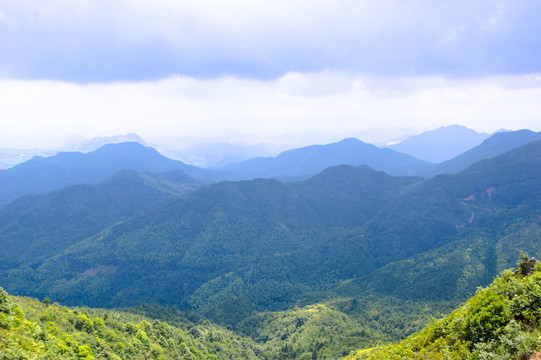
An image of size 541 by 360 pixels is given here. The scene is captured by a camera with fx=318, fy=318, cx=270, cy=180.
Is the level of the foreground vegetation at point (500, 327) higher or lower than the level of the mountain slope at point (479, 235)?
higher

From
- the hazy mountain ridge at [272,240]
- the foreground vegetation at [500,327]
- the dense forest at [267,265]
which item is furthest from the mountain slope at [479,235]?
the foreground vegetation at [500,327]

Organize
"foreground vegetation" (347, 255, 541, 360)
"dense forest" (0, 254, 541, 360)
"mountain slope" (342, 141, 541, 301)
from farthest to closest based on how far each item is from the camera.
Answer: "mountain slope" (342, 141, 541, 301) < "dense forest" (0, 254, 541, 360) < "foreground vegetation" (347, 255, 541, 360)

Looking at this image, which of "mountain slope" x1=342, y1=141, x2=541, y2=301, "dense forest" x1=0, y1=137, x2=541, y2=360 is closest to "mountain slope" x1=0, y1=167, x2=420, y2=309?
"dense forest" x1=0, y1=137, x2=541, y2=360

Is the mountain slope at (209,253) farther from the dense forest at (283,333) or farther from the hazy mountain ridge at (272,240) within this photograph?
the dense forest at (283,333)

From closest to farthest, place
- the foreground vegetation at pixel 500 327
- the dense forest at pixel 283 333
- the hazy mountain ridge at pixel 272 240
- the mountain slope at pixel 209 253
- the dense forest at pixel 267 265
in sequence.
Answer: the foreground vegetation at pixel 500 327 → the dense forest at pixel 283 333 → the dense forest at pixel 267 265 → the hazy mountain ridge at pixel 272 240 → the mountain slope at pixel 209 253

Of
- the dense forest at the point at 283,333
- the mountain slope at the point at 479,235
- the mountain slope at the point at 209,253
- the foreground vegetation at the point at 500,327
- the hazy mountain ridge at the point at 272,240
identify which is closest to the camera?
the foreground vegetation at the point at 500,327

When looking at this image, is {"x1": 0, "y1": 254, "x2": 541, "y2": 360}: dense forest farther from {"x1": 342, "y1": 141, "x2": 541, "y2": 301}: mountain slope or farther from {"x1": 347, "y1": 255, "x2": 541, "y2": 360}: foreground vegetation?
{"x1": 342, "y1": 141, "x2": 541, "y2": 301}: mountain slope

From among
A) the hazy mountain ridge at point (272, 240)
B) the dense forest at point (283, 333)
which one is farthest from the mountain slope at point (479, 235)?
the dense forest at point (283, 333)

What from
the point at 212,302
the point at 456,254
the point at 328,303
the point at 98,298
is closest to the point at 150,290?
the point at 98,298

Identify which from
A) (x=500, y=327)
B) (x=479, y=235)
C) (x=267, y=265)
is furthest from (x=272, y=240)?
(x=500, y=327)

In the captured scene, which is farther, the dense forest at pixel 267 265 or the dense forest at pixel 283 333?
the dense forest at pixel 267 265

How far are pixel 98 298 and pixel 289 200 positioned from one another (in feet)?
362

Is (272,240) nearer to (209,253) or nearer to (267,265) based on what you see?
(267,265)

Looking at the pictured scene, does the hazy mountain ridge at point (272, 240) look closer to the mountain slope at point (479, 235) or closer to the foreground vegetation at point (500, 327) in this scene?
the mountain slope at point (479, 235)
